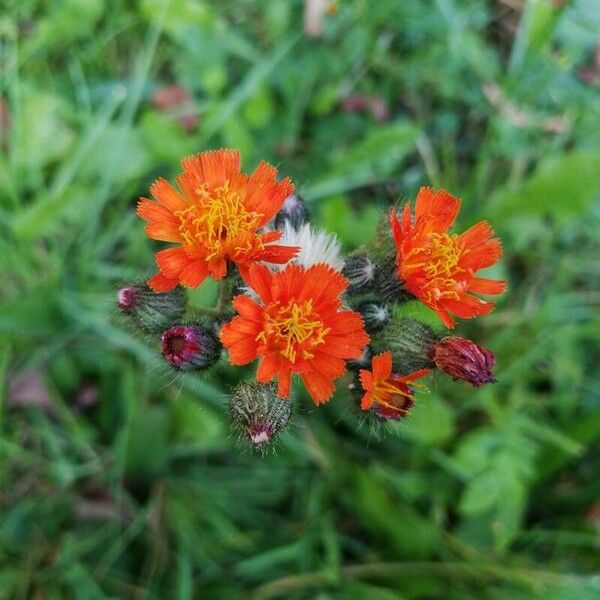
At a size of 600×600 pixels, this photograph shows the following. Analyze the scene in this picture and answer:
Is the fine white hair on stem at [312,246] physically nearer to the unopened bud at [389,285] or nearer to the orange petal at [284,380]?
the unopened bud at [389,285]

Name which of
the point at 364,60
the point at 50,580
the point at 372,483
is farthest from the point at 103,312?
the point at 364,60

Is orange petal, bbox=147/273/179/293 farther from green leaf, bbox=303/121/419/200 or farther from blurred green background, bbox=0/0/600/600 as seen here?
green leaf, bbox=303/121/419/200

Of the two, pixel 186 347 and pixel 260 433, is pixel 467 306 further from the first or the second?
pixel 186 347

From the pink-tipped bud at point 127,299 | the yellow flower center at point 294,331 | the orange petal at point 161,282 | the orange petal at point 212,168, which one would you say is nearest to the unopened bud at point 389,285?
the yellow flower center at point 294,331

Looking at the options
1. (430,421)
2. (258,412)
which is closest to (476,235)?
(258,412)

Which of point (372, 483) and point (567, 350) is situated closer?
point (372, 483)

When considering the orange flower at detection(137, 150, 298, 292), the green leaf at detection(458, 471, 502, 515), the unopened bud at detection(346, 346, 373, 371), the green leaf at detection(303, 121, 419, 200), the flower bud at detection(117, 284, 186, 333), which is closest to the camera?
the orange flower at detection(137, 150, 298, 292)

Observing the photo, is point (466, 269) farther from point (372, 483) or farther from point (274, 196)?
point (372, 483)

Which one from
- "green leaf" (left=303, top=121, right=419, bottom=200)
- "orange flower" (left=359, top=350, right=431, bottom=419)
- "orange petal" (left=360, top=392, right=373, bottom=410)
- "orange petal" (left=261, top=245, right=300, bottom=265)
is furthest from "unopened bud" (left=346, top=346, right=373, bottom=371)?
"green leaf" (left=303, top=121, right=419, bottom=200)
